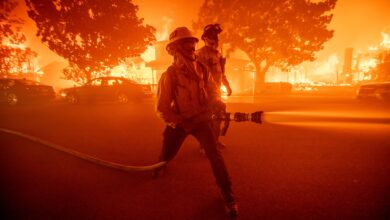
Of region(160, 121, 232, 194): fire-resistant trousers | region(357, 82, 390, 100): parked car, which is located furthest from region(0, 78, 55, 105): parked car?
region(357, 82, 390, 100): parked car

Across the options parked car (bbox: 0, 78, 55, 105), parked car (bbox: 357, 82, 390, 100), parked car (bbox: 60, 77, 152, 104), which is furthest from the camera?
parked car (bbox: 60, 77, 152, 104)

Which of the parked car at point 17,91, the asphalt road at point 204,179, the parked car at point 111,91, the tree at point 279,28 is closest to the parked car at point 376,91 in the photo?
the asphalt road at point 204,179

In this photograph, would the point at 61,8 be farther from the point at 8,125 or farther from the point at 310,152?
the point at 310,152

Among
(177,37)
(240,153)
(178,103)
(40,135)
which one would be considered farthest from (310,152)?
(40,135)

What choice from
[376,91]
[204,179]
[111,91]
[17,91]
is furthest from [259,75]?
[204,179]

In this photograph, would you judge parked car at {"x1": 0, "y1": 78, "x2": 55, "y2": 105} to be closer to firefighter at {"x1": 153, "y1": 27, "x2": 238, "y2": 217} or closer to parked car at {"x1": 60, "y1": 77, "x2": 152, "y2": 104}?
parked car at {"x1": 60, "y1": 77, "x2": 152, "y2": 104}

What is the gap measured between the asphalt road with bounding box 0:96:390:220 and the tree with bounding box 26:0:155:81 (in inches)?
621

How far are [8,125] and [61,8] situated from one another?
14.8 meters

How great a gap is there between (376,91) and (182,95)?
39.6ft

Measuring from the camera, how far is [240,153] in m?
4.47

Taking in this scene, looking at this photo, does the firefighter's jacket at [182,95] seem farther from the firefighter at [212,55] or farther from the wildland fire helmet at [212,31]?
the wildland fire helmet at [212,31]

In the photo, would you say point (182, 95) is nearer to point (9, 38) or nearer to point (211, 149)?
point (211, 149)

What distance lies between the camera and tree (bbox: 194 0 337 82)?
24.0 m

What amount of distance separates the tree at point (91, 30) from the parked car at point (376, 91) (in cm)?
1728
